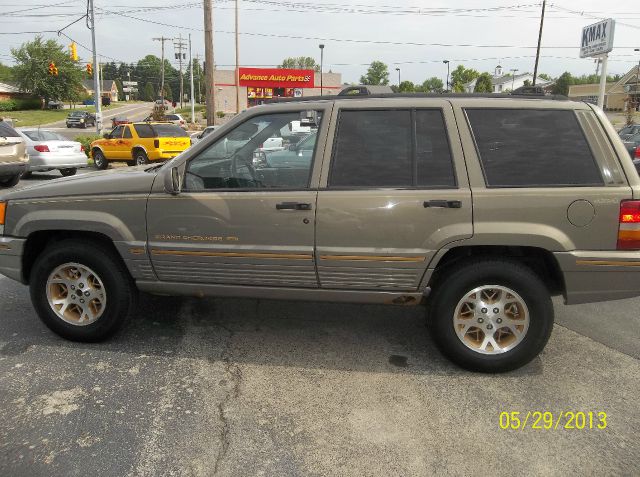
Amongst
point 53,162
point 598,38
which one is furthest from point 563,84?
point 53,162

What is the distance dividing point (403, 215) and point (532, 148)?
3.06ft

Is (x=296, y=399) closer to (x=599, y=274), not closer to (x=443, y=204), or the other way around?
(x=443, y=204)

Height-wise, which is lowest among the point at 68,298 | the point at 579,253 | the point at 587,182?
the point at 68,298

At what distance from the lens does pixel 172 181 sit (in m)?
3.53

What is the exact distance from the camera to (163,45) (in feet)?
277

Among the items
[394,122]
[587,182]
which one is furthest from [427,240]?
[587,182]

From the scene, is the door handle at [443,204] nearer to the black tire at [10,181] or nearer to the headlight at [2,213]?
the headlight at [2,213]

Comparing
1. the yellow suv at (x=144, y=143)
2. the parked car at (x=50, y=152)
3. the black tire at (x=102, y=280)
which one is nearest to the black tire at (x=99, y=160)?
the yellow suv at (x=144, y=143)

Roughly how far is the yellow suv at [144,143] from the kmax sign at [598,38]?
1847 centimetres

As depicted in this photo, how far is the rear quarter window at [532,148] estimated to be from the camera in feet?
10.8

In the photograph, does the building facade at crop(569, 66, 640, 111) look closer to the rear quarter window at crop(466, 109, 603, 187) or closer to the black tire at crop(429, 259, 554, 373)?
the rear quarter window at crop(466, 109, 603, 187)

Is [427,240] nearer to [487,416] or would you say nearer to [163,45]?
[487,416]

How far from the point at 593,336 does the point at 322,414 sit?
2527mm

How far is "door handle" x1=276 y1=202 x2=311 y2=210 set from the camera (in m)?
3.41
